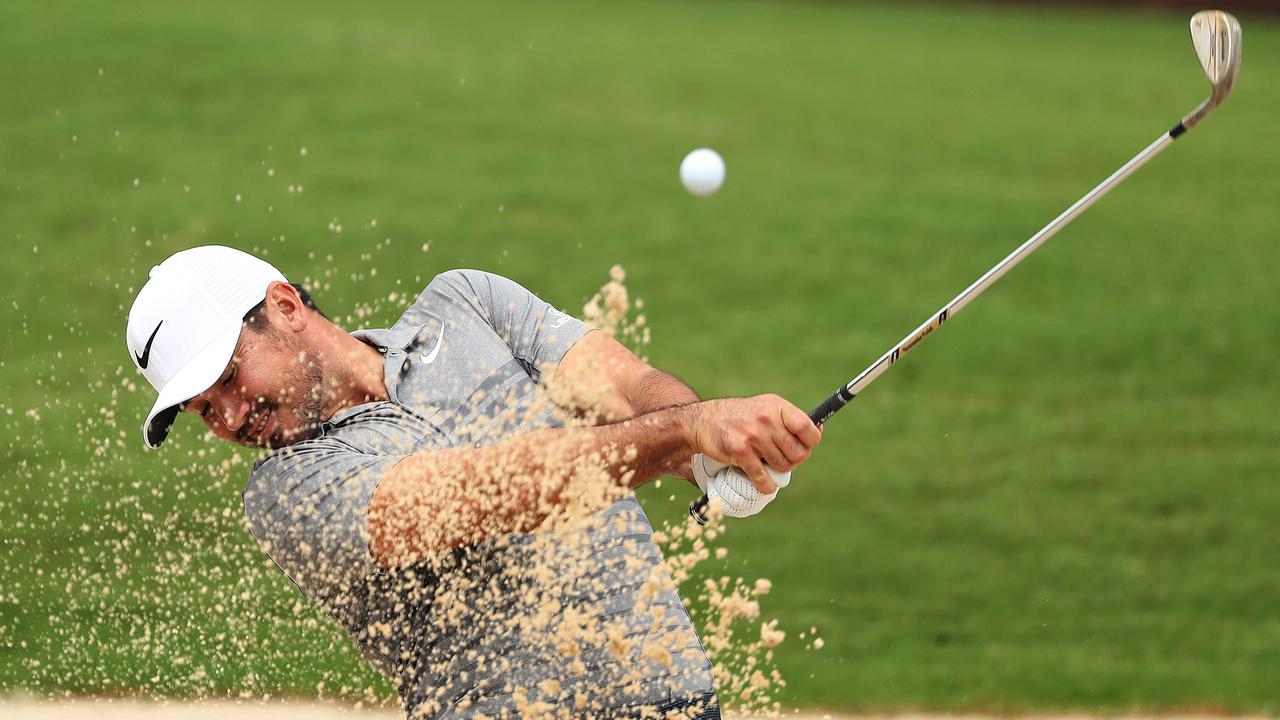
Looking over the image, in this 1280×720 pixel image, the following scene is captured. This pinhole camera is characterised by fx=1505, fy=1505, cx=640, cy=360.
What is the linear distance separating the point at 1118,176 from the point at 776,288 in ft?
22.7

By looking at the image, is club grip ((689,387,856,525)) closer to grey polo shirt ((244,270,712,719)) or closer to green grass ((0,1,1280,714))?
grey polo shirt ((244,270,712,719))

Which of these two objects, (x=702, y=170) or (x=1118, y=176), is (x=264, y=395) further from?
(x=702, y=170)

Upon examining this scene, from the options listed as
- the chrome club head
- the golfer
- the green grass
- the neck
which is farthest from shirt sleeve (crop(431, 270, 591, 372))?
the green grass

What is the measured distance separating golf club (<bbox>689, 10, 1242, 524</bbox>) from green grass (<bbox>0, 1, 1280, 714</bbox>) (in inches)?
89.8

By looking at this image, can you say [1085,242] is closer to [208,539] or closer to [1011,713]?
[1011,713]

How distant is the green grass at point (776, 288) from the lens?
5.77m

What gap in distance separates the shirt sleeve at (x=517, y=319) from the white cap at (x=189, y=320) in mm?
466

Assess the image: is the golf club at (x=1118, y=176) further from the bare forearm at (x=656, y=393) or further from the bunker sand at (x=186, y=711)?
the bunker sand at (x=186, y=711)

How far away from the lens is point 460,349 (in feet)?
11.1

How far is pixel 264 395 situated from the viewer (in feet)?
10.4

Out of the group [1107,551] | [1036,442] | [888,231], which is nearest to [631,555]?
[1107,551]

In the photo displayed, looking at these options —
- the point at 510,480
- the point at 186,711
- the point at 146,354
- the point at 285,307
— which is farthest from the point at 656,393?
the point at 186,711

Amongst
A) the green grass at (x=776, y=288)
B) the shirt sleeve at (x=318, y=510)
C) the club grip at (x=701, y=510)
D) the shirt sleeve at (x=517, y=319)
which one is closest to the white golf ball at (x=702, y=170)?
the green grass at (x=776, y=288)

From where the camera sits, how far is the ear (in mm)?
3242
